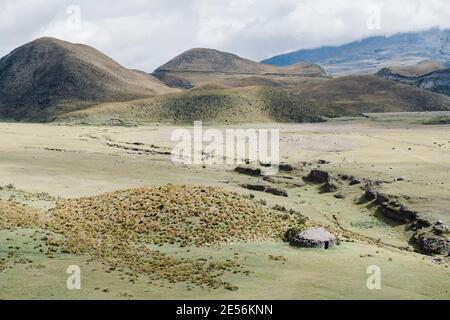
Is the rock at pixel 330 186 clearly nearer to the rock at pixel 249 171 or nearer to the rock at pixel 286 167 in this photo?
the rock at pixel 249 171

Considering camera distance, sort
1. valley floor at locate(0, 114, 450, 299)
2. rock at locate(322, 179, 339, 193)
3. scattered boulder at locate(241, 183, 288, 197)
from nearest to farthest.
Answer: valley floor at locate(0, 114, 450, 299) → scattered boulder at locate(241, 183, 288, 197) → rock at locate(322, 179, 339, 193)

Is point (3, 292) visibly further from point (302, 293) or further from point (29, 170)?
point (29, 170)

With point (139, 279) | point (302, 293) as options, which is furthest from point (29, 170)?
point (302, 293)

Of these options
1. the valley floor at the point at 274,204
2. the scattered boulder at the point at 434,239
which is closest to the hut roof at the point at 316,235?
the valley floor at the point at 274,204

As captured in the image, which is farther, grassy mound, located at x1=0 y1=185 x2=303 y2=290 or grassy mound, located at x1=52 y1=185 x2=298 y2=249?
grassy mound, located at x1=52 y1=185 x2=298 y2=249

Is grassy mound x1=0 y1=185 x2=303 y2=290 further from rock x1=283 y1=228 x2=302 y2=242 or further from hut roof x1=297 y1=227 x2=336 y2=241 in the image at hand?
hut roof x1=297 y1=227 x2=336 y2=241

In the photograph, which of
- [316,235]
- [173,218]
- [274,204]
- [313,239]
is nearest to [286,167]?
[274,204]

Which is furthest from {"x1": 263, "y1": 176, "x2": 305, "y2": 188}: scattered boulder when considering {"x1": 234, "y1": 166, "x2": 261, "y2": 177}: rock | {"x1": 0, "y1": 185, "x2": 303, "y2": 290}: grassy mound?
{"x1": 0, "y1": 185, "x2": 303, "y2": 290}: grassy mound

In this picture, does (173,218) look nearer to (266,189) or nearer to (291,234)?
(291,234)
